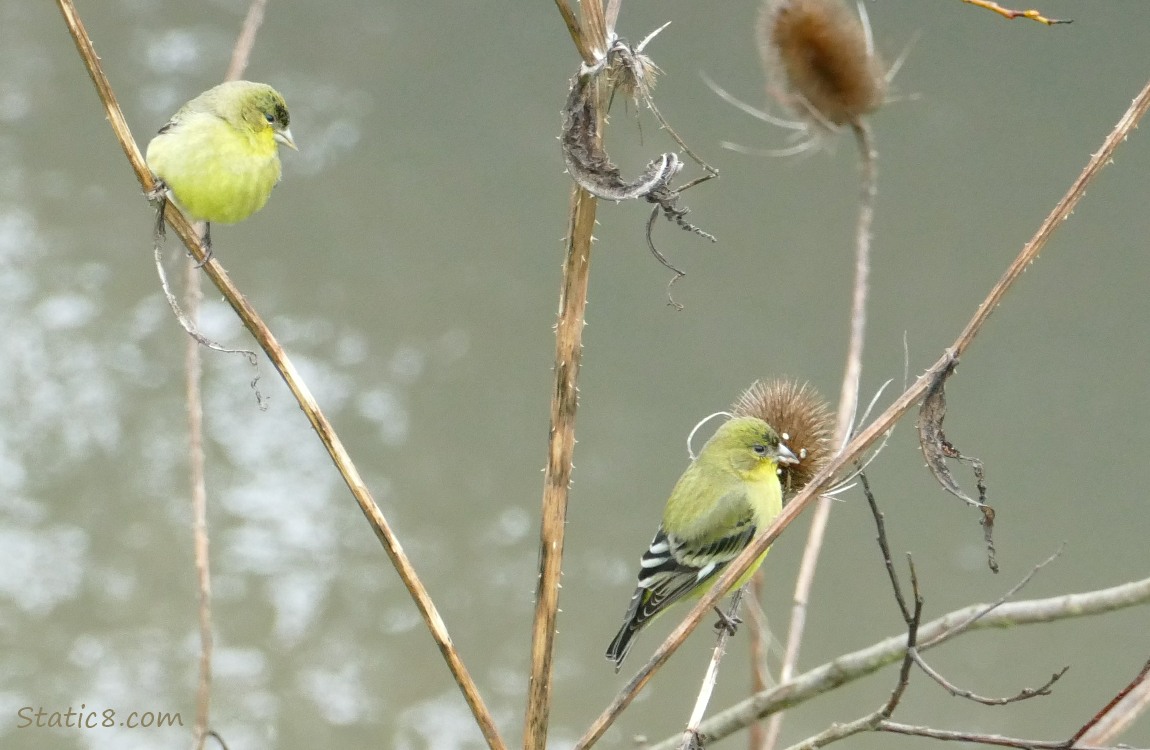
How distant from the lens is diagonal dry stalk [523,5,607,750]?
1232mm

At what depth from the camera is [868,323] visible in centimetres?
409

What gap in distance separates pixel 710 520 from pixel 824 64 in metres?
0.94

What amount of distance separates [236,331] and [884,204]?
2.18 metres

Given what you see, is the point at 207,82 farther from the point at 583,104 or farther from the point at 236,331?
the point at 583,104

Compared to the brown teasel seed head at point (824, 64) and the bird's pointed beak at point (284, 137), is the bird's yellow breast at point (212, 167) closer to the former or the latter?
the bird's pointed beak at point (284, 137)

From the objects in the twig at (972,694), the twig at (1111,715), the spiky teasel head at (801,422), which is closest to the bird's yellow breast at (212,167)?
the spiky teasel head at (801,422)

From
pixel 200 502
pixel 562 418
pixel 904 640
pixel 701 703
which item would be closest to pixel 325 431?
pixel 562 418

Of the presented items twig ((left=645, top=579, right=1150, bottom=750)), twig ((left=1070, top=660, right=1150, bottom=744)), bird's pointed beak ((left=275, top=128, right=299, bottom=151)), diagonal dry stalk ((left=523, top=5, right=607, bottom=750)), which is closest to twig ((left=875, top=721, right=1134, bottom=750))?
twig ((left=1070, top=660, right=1150, bottom=744))

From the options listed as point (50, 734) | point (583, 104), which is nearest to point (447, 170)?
point (50, 734)

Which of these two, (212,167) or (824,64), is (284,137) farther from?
(824,64)

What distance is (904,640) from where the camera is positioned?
1479 mm

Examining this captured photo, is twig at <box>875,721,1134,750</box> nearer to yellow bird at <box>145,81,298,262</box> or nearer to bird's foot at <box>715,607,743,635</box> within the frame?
bird's foot at <box>715,607,743,635</box>

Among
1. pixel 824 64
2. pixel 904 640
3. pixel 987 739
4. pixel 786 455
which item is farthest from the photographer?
pixel 824 64

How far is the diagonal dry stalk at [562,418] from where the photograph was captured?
4.04ft
